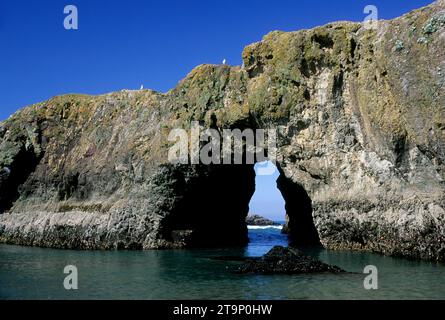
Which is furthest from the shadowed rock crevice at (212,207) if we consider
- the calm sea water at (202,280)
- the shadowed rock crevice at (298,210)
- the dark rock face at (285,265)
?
the dark rock face at (285,265)

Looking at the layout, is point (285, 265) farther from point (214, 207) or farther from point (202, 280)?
point (214, 207)

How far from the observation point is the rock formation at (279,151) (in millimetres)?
25609

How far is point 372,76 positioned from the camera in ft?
94.5

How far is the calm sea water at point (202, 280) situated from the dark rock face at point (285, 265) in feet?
2.83

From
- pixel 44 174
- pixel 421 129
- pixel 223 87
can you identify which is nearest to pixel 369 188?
pixel 421 129

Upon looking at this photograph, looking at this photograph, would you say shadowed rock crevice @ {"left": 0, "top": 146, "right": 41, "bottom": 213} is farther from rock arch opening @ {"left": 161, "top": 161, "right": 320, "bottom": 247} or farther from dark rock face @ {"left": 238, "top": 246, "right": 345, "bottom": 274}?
dark rock face @ {"left": 238, "top": 246, "right": 345, "bottom": 274}

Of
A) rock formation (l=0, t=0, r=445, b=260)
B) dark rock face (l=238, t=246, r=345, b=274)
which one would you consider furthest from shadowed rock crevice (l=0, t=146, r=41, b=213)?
dark rock face (l=238, t=246, r=345, b=274)

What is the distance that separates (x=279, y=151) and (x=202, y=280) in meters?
15.3

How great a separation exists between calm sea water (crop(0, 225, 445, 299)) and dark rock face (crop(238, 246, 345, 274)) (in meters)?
0.86

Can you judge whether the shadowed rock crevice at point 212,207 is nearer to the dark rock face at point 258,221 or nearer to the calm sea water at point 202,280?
the calm sea water at point 202,280

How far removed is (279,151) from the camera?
3359 cm

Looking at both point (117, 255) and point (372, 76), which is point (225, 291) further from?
point (372, 76)

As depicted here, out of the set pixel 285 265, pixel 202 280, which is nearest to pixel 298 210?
pixel 285 265

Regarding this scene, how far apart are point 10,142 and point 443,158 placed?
40.9 meters
